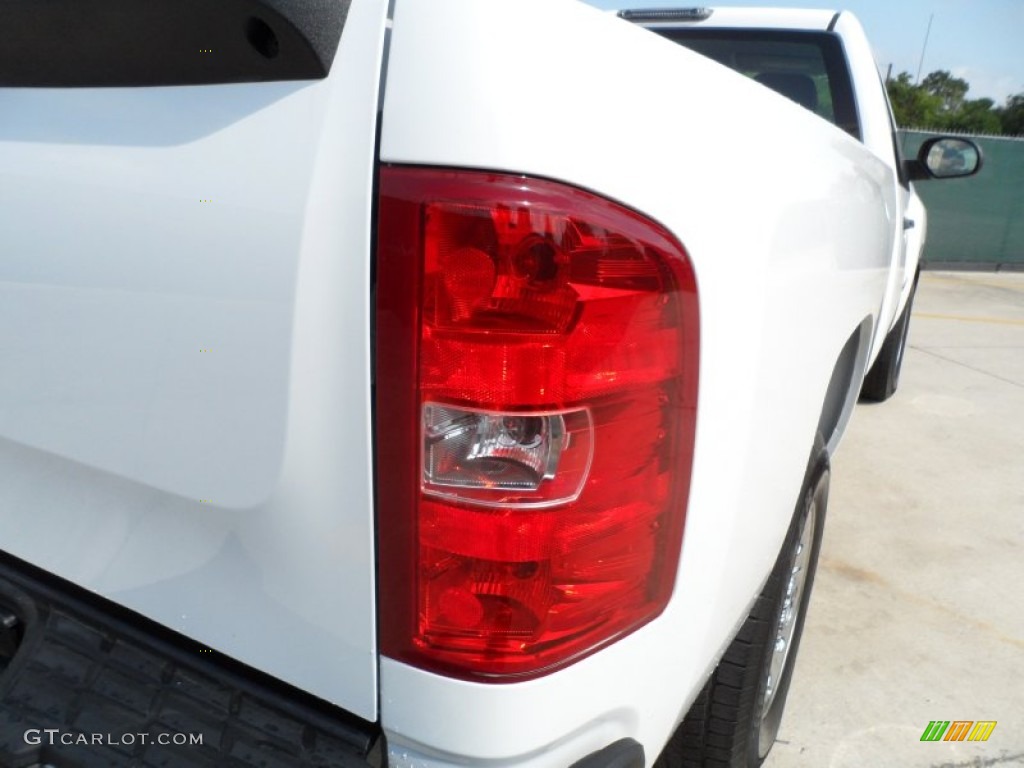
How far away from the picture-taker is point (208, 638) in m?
1.25

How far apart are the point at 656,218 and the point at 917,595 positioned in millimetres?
2575

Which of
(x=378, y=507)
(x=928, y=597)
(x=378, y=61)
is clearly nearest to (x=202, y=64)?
(x=378, y=61)

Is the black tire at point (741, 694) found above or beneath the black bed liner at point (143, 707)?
beneath

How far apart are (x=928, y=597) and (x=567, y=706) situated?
2.40 metres

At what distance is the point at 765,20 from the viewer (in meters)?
3.38

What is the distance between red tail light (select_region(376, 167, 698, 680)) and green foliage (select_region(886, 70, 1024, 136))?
54.7 meters

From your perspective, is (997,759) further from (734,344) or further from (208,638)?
(208,638)

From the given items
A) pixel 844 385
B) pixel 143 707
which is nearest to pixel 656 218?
pixel 143 707

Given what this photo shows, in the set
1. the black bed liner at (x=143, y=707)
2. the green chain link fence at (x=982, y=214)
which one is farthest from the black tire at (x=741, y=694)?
the green chain link fence at (x=982, y=214)

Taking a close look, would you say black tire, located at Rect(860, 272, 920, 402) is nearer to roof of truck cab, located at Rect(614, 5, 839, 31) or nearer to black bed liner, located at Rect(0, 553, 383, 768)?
roof of truck cab, located at Rect(614, 5, 839, 31)

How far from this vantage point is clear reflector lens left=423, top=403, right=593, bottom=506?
105 centimetres

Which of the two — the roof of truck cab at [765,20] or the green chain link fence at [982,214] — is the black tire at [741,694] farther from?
the green chain link fence at [982,214]

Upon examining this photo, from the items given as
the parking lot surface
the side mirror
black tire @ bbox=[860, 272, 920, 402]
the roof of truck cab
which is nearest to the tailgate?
the parking lot surface

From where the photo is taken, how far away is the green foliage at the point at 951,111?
53156 mm
